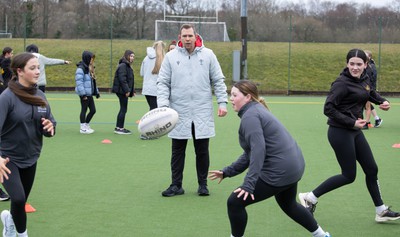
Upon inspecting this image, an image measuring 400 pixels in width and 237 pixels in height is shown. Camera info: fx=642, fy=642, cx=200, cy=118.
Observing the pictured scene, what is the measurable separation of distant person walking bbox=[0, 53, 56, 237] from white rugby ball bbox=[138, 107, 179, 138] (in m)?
1.49

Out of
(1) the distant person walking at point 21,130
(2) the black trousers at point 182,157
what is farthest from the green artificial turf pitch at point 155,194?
(1) the distant person walking at point 21,130

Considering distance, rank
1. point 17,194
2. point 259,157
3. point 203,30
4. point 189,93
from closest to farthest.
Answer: point 259,157, point 17,194, point 189,93, point 203,30

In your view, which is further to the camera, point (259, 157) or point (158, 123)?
point (158, 123)

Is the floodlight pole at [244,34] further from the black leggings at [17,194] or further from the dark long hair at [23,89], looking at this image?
the black leggings at [17,194]

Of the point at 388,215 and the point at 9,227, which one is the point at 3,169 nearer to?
the point at 9,227

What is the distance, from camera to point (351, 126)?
20.6 ft

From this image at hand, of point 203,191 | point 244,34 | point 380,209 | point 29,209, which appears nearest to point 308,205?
point 380,209

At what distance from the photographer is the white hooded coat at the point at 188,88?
25.3 feet

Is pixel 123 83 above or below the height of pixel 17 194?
above

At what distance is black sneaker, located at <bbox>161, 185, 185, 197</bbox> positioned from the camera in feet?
25.5

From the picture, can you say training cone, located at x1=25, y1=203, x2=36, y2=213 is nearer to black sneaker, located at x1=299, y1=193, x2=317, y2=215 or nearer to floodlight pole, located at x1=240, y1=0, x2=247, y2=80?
black sneaker, located at x1=299, y1=193, x2=317, y2=215

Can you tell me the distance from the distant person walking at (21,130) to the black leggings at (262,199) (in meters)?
1.70

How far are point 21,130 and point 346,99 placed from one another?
3155 mm

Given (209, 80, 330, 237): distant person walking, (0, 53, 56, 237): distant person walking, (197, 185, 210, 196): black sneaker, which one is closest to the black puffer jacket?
(197, 185, 210, 196): black sneaker
